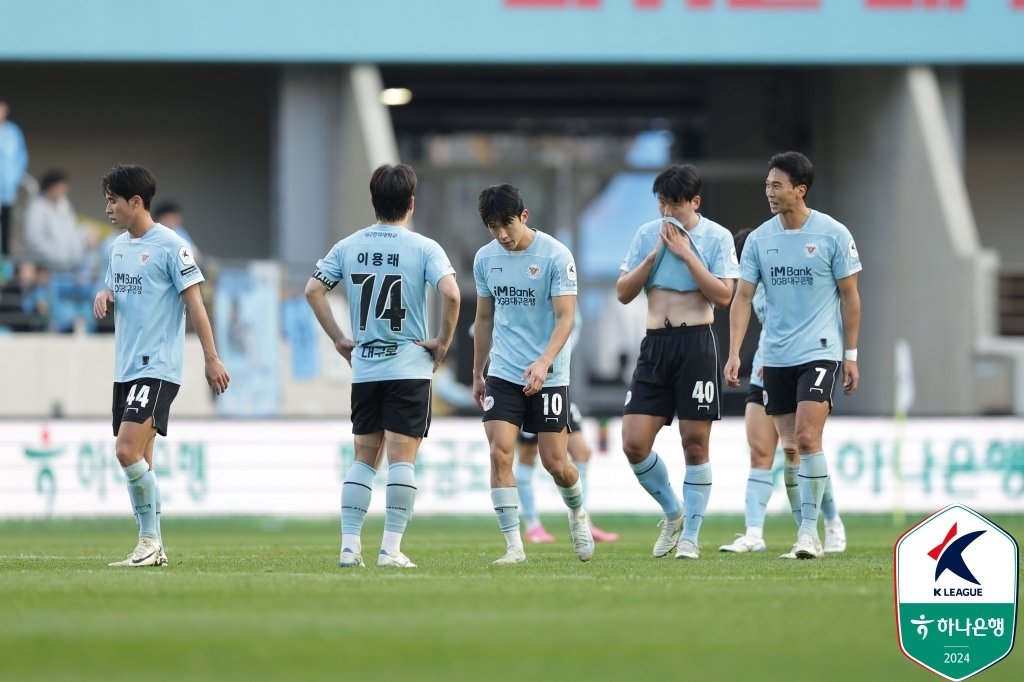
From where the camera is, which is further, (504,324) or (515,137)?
(515,137)

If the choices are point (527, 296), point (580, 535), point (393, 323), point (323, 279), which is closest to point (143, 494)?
point (323, 279)

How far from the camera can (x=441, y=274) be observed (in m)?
9.29

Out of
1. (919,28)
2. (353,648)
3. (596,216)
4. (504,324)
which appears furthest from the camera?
(596,216)

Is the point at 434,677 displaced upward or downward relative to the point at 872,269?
downward

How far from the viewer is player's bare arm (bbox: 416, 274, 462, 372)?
9.21 meters

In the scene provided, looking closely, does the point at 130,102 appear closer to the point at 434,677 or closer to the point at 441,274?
the point at 441,274

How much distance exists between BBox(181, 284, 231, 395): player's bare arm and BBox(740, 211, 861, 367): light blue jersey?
344 centimetres

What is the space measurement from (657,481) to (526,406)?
49.3 inches

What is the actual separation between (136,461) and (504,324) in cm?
224

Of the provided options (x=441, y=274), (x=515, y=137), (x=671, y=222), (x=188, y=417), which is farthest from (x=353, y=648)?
(x=515, y=137)

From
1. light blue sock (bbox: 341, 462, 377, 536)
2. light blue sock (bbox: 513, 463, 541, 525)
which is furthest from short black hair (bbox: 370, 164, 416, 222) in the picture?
light blue sock (bbox: 513, 463, 541, 525)

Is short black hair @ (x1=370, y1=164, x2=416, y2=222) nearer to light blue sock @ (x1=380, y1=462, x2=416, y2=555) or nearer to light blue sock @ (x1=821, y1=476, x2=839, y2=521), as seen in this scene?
light blue sock @ (x1=380, y1=462, x2=416, y2=555)

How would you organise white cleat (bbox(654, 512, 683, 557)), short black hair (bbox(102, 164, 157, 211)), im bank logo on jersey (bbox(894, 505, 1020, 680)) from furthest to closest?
white cleat (bbox(654, 512, 683, 557)), short black hair (bbox(102, 164, 157, 211)), im bank logo on jersey (bbox(894, 505, 1020, 680))

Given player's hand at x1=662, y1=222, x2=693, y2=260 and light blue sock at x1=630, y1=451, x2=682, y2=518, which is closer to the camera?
player's hand at x1=662, y1=222, x2=693, y2=260
